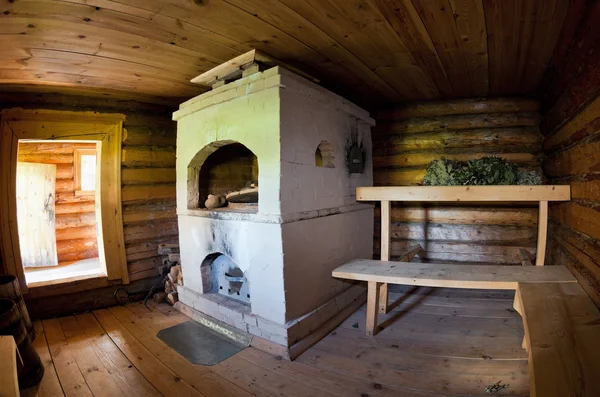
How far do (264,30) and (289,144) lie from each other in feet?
3.40

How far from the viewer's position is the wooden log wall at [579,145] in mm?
2283

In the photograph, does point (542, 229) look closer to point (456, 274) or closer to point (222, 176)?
point (456, 274)

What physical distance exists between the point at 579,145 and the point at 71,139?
239 inches

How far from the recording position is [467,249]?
4703mm

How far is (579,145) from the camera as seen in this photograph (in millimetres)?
2734

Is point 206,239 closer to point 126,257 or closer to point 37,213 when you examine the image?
point 126,257

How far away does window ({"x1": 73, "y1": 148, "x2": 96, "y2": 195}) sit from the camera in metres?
6.54

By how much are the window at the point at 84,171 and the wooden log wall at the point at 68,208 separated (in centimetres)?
10

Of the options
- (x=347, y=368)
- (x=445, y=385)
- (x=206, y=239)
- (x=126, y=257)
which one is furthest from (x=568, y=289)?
(x=126, y=257)

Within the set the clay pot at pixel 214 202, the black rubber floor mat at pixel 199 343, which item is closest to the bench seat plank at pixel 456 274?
the black rubber floor mat at pixel 199 343

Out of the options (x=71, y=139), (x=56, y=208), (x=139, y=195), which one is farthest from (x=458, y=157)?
(x=56, y=208)

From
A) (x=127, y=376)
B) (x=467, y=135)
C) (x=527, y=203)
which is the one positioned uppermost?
(x=467, y=135)

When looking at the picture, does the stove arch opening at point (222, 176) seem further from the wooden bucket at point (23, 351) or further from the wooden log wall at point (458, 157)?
the wooden log wall at point (458, 157)

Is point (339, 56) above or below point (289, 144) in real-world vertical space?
above
